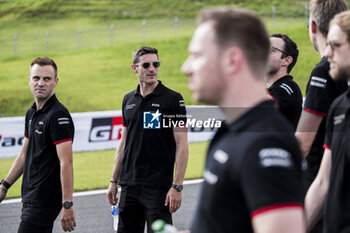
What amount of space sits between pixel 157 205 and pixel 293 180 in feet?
12.6

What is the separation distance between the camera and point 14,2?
3750 centimetres

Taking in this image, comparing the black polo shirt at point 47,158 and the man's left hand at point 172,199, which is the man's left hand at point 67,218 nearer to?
the black polo shirt at point 47,158

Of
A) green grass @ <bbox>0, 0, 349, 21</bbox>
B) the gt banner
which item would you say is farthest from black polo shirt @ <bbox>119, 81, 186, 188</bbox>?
green grass @ <bbox>0, 0, 349, 21</bbox>

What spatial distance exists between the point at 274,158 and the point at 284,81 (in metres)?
3.53

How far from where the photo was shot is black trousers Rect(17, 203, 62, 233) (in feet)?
17.0

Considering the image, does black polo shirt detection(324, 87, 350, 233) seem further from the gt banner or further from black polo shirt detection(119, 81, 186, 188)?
the gt banner

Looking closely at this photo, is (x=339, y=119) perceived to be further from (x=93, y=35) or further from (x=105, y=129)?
(x=93, y=35)

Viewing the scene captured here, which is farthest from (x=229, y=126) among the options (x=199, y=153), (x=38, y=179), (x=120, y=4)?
(x=120, y=4)

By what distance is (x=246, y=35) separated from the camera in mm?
2014

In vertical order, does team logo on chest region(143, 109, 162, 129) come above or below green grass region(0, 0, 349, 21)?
below

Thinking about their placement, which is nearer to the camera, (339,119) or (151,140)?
(339,119)

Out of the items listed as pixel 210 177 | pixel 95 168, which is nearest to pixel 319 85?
pixel 210 177

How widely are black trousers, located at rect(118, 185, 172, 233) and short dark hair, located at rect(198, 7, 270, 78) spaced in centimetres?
370

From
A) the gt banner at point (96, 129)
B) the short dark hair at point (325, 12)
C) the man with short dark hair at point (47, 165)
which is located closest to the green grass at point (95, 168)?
the gt banner at point (96, 129)
